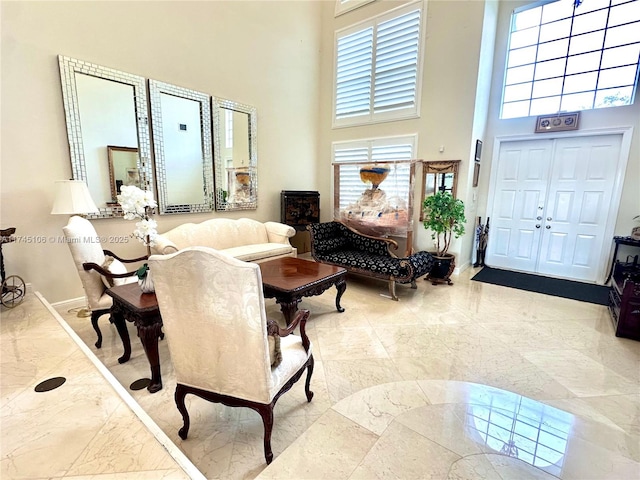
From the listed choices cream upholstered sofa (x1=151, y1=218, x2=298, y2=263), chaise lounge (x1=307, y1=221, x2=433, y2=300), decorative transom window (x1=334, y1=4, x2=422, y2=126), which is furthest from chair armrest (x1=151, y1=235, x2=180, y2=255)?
decorative transom window (x1=334, y1=4, x2=422, y2=126)

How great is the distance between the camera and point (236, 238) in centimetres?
438

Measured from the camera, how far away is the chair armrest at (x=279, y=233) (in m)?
4.59

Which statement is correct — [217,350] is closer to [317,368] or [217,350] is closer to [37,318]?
[317,368]

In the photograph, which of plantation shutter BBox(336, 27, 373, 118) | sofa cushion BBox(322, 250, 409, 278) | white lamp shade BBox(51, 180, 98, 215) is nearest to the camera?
white lamp shade BBox(51, 180, 98, 215)

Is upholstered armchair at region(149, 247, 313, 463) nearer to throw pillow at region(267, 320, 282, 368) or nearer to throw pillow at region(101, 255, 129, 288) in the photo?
throw pillow at region(267, 320, 282, 368)

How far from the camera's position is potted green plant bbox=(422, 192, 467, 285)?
4.16 m

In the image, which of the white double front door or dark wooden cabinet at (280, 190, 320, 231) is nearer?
the white double front door

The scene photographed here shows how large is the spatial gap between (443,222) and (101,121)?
4.43m

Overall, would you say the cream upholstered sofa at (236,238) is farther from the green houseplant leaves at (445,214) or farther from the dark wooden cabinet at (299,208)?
the green houseplant leaves at (445,214)

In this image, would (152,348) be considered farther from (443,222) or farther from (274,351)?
(443,222)

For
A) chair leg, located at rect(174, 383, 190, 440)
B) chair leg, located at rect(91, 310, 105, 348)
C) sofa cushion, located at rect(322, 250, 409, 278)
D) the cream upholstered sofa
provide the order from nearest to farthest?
chair leg, located at rect(174, 383, 190, 440) → chair leg, located at rect(91, 310, 105, 348) → sofa cushion, located at rect(322, 250, 409, 278) → the cream upholstered sofa

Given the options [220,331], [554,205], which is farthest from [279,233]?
[554,205]

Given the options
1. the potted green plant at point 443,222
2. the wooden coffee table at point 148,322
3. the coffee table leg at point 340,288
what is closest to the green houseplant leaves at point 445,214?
the potted green plant at point 443,222

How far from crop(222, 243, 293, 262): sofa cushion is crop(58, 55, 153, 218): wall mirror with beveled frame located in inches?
54.6
